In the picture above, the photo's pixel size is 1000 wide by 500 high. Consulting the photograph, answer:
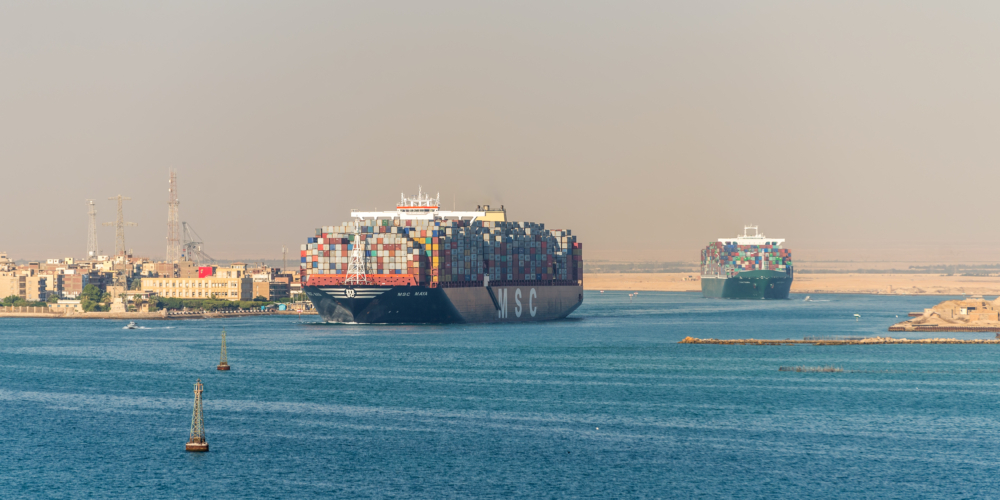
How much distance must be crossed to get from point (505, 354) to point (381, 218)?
45.1 m

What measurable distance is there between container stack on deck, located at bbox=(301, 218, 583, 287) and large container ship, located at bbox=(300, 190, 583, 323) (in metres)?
0.10

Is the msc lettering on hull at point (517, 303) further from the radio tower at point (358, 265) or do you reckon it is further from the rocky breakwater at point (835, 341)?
the rocky breakwater at point (835, 341)

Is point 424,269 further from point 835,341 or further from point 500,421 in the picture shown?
point 500,421

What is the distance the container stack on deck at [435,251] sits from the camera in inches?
4555

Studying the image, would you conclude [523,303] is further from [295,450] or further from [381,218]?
→ [295,450]

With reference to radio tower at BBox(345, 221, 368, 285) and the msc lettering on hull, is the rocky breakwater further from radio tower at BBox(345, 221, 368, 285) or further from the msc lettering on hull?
radio tower at BBox(345, 221, 368, 285)

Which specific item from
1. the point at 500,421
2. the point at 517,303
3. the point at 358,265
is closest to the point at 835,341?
the point at 517,303

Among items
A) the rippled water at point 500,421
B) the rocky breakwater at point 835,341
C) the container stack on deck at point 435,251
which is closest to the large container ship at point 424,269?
the container stack on deck at point 435,251

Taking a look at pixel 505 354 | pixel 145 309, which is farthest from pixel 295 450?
pixel 145 309

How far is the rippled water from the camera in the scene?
44.1 metres

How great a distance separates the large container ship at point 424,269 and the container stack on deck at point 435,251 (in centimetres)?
10

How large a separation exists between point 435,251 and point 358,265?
333 inches

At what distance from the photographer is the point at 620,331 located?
128625 mm

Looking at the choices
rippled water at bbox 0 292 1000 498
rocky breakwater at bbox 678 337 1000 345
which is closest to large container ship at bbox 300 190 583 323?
rippled water at bbox 0 292 1000 498
